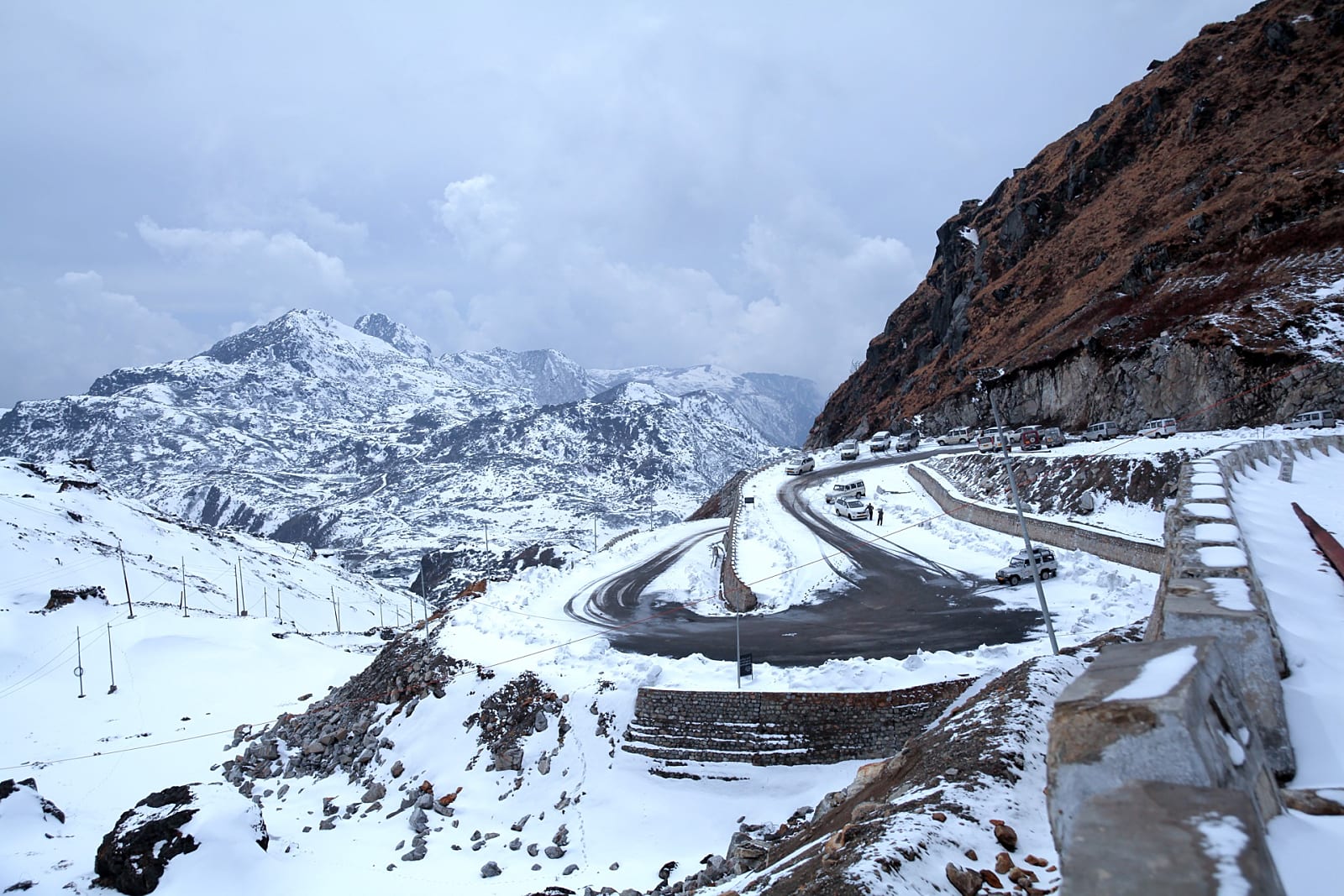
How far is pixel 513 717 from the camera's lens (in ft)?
75.1

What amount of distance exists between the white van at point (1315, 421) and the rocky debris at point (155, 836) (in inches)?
1809

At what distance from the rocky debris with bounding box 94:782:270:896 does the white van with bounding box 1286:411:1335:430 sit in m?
45.9

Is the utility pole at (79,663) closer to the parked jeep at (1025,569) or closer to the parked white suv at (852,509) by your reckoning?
the parked white suv at (852,509)

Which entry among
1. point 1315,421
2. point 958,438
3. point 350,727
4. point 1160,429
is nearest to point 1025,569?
point 1315,421

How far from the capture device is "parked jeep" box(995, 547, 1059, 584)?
84.1ft

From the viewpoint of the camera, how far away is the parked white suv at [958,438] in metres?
62.4

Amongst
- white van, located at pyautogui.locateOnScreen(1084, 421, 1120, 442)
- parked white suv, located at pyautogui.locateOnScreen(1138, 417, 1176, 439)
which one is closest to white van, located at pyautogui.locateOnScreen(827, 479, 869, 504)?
white van, located at pyautogui.locateOnScreen(1084, 421, 1120, 442)

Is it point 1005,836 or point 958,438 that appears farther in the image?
point 958,438

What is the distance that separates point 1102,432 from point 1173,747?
47541 mm

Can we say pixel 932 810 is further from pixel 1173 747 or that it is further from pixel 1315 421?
pixel 1315 421

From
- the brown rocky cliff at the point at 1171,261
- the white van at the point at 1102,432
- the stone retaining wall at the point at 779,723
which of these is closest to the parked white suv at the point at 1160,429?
the white van at the point at 1102,432

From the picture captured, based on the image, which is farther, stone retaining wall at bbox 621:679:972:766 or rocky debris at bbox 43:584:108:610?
→ rocky debris at bbox 43:584:108:610

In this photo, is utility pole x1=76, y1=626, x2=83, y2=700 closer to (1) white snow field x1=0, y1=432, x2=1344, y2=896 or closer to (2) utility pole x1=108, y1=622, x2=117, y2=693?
(1) white snow field x1=0, y1=432, x2=1344, y2=896

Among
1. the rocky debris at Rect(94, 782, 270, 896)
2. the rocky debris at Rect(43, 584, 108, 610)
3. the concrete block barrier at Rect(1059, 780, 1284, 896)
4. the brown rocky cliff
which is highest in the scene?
the brown rocky cliff
